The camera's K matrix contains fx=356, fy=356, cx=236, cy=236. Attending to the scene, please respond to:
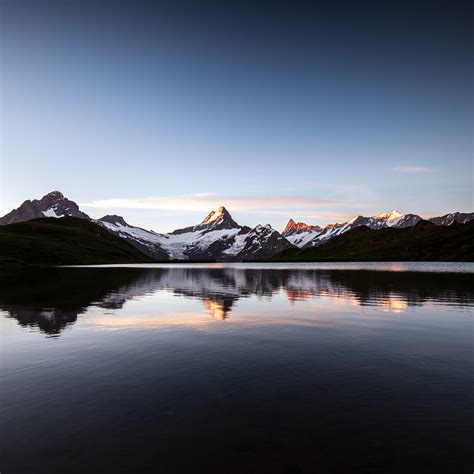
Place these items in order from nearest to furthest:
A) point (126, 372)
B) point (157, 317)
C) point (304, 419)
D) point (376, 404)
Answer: point (304, 419)
point (376, 404)
point (126, 372)
point (157, 317)

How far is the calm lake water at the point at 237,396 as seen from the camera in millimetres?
12180

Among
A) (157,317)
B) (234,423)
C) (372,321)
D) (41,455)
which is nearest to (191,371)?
(234,423)

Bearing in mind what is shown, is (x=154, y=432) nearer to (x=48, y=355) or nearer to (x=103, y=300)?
(x=48, y=355)

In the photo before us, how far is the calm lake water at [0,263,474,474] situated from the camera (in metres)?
12.2

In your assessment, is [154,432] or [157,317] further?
[157,317]

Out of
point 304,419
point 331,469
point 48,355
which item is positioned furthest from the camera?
point 48,355

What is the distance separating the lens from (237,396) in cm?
1775

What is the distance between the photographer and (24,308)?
152 ft

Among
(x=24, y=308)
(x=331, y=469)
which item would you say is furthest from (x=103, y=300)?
(x=331, y=469)

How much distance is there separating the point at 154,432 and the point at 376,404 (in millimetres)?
10079

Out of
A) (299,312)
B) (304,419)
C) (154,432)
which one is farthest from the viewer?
(299,312)

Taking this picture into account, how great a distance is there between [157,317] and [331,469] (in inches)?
1289

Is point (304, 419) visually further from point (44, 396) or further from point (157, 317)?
point (157, 317)

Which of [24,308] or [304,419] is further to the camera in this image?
[24,308]
